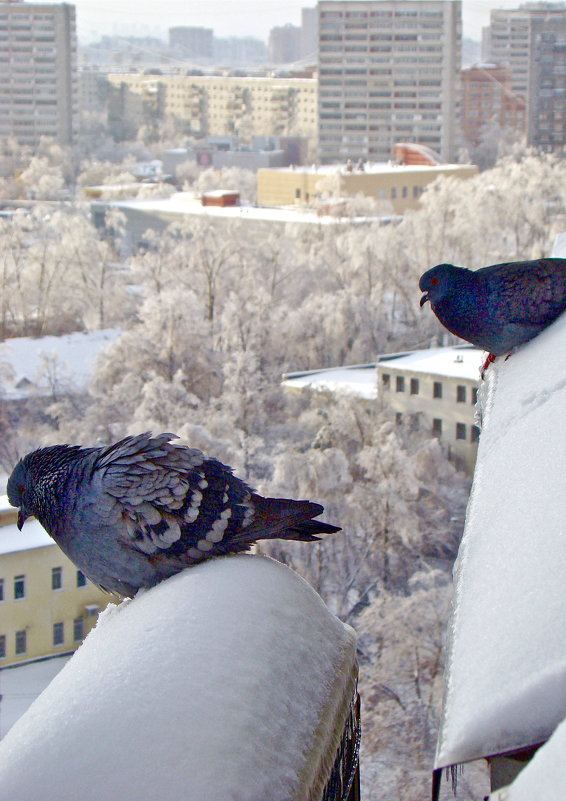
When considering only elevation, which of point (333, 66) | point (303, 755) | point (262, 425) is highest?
point (333, 66)

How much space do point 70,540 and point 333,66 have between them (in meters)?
50.5

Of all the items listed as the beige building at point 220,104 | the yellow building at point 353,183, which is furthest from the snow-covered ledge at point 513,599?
the beige building at point 220,104

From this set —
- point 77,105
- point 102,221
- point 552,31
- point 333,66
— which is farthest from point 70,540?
point 77,105

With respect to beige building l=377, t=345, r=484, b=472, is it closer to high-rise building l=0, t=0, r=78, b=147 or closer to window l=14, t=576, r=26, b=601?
window l=14, t=576, r=26, b=601

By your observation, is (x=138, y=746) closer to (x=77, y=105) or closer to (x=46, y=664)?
(x=46, y=664)

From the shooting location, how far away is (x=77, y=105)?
53.4 metres

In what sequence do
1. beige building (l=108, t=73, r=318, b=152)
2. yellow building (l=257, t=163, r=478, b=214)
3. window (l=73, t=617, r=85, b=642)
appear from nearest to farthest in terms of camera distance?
window (l=73, t=617, r=85, b=642) → yellow building (l=257, t=163, r=478, b=214) → beige building (l=108, t=73, r=318, b=152)

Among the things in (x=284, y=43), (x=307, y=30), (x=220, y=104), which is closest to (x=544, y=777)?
(x=220, y=104)

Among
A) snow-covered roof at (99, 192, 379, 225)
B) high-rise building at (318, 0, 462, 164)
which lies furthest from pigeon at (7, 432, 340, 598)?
high-rise building at (318, 0, 462, 164)

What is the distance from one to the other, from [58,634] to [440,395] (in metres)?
7.78

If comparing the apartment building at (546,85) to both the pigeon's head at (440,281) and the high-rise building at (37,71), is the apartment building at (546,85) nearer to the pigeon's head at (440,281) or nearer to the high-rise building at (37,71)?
the high-rise building at (37,71)

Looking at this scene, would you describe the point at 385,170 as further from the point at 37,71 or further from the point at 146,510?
the point at 146,510

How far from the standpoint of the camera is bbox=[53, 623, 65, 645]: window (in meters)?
9.09

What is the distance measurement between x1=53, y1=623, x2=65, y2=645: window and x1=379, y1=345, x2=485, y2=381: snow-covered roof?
758cm
